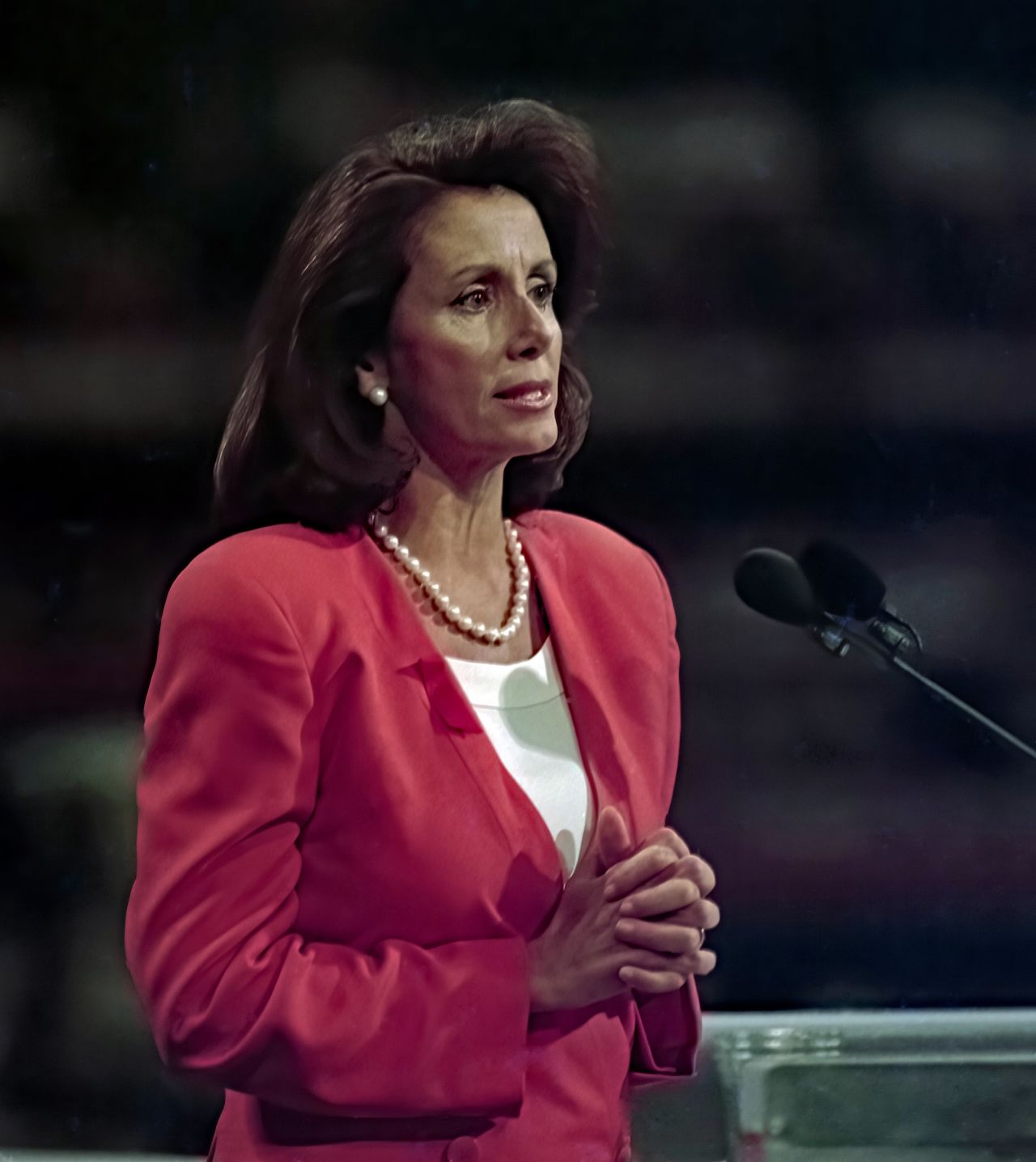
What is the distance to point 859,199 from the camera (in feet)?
5.32

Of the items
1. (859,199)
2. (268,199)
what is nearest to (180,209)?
(268,199)

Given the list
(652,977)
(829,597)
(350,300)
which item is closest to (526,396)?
(350,300)

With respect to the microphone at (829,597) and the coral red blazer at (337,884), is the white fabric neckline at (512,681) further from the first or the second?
the microphone at (829,597)

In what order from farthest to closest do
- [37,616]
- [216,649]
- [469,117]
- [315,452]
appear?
[37,616] < [469,117] < [315,452] < [216,649]

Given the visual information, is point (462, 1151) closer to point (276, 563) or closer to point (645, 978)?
point (645, 978)

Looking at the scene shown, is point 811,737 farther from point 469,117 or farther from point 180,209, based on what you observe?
point 180,209

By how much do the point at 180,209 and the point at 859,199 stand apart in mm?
781

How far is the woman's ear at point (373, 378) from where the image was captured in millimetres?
1358

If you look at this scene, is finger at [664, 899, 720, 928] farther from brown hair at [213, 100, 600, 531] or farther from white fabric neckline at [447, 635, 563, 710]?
brown hair at [213, 100, 600, 531]

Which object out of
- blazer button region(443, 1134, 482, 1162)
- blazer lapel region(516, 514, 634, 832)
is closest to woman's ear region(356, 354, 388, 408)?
blazer lapel region(516, 514, 634, 832)

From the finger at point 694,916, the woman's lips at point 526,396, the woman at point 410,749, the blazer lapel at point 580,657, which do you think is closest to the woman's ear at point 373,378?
the woman at point 410,749

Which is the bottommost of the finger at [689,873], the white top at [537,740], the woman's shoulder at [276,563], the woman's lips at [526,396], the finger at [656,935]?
the finger at [656,935]

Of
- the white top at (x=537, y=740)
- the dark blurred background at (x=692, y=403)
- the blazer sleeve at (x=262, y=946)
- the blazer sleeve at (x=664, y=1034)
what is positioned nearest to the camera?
the blazer sleeve at (x=262, y=946)

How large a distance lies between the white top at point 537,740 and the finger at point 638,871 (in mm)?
73
